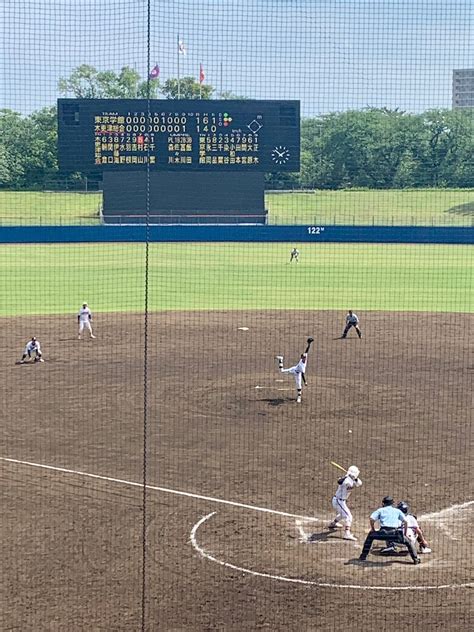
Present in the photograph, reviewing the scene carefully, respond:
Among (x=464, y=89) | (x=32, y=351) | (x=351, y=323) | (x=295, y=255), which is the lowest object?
(x=32, y=351)

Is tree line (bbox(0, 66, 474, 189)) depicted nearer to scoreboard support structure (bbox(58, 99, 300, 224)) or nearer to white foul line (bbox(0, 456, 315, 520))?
scoreboard support structure (bbox(58, 99, 300, 224))

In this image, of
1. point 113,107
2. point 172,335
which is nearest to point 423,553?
point 172,335

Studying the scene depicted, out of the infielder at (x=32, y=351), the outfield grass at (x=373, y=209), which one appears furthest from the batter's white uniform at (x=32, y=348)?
the outfield grass at (x=373, y=209)

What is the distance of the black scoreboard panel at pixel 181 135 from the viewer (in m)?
40.3

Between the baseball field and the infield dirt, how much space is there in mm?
40

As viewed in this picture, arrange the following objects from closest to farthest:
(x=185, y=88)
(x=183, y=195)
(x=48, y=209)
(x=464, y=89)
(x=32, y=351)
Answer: (x=32, y=351) < (x=183, y=195) < (x=48, y=209) < (x=185, y=88) < (x=464, y=89)

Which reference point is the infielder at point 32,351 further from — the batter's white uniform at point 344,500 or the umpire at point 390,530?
the umpire at point 390,530

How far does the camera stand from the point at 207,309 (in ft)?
106

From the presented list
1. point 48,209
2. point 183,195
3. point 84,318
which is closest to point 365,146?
point 84,318

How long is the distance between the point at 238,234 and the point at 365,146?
1972 centimetres

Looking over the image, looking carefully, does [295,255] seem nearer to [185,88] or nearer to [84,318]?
[185,88]

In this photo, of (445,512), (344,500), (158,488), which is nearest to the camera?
(344,500)

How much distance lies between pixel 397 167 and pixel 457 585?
22588mm

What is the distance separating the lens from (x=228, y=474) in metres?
15.7
